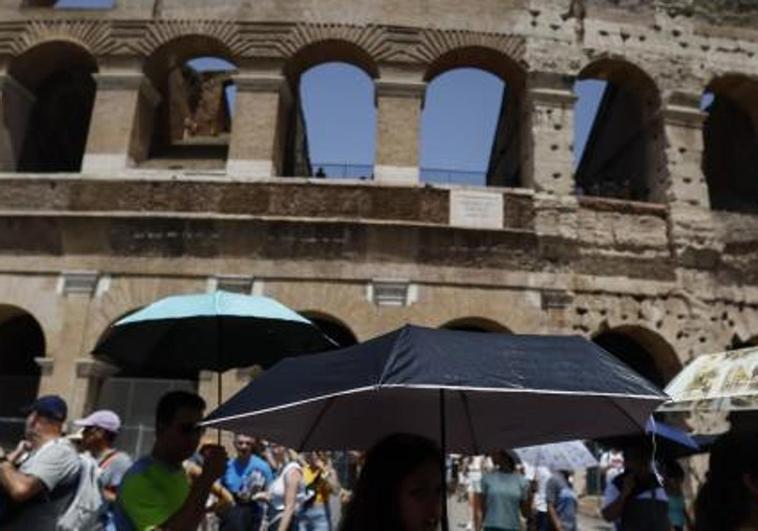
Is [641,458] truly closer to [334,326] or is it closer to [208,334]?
[208,334]

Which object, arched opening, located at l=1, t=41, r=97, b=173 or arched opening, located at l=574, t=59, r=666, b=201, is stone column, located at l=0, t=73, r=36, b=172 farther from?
arched opening, located at l=574, t=59, r=666, b=201

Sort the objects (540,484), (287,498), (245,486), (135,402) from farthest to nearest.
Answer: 1. (135,402)
2. (540,484)
3. (245,486)
4. (287,498)

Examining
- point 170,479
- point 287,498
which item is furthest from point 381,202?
point 170,479

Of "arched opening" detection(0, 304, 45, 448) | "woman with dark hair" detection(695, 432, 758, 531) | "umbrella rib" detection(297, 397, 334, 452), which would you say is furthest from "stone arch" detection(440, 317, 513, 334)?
"woman with dark hair" detection(695, 432, 758, 531)

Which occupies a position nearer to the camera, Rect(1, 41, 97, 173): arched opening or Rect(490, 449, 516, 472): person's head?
Rect(490, 449, 516, 472): person's head

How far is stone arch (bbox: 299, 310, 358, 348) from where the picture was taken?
11945 millimetres

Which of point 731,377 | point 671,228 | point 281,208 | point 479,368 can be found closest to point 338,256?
point 281,208

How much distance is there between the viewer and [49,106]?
51.5 ft

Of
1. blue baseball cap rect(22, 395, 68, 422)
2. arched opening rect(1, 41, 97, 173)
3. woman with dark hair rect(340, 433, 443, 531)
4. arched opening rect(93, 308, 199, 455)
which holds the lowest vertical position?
woman with dark hair rect(340, 433, 443, 531)

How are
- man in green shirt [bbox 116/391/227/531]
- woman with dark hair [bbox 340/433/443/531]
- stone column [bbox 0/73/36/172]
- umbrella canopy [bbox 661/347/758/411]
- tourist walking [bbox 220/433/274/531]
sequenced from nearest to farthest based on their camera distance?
woman with dark hair [bbox 340/433/443/531] → man in green shirt [bbox 116/391/227/531] → umbrella canopy [bbox 661/347/758/411] → tourist walking [bbox 220/433/274/531] → stone column [bbox 0/73/36/172]

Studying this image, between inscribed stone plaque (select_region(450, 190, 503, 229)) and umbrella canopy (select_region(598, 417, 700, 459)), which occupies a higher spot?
inscribed stone plaque (select_region(450, 190, 503, 229))

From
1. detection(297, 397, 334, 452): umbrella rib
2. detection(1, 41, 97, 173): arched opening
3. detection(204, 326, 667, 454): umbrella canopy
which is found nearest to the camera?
detection(204, 326, 667, 454): umbrella canopy

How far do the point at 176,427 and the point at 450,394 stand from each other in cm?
127

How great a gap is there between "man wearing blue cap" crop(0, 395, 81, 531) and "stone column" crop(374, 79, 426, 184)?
9085 millimetres
